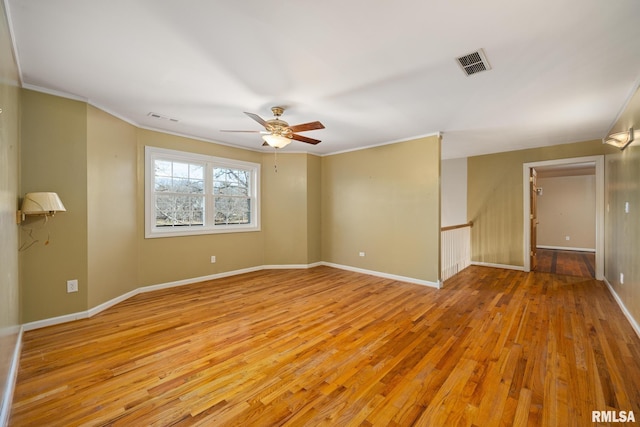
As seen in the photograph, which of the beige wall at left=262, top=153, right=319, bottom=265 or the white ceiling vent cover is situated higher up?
the white ceiling vent cover

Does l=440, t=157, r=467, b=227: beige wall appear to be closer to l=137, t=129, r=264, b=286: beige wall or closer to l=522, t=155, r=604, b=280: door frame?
l=522, t=155, r=604, b=280: door frame

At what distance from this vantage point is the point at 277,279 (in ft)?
15.8

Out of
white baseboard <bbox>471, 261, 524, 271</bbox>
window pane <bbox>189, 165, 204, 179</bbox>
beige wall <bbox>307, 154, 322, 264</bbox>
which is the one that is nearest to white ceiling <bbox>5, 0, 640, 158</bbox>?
window pane <bbox>189, 165, 204, 179</bbox>

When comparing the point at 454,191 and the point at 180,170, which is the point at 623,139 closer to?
the point at 454,191

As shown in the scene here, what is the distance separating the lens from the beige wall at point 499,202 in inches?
214

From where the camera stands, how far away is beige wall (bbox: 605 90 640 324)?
2795 millimetres

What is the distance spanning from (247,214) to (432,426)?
15.3ft

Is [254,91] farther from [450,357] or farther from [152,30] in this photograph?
[450,357]

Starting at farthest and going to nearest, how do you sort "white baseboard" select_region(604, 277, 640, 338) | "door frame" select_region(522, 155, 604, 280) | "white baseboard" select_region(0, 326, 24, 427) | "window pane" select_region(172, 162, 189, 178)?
"door frame" select_region(522, 155, 604, 280), "window pane" select_region(172, 162, 189, 178), "white baseboard" select_region(604, 277, 640, 338), "white baseboard" select_region(0, 326, 24, 427)

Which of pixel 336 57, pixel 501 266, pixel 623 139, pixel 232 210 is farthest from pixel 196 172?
pixel 501 266

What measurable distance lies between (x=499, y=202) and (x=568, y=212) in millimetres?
4447

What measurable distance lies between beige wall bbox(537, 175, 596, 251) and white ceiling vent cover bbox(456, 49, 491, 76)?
333 inches

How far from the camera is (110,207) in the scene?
346 centimetres

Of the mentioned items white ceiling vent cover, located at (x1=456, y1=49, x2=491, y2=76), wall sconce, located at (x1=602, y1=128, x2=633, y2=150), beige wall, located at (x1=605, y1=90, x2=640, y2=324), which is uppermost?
white ceiling vent cover, located at (x1=456, y1=49, x2=491, y2=76)
